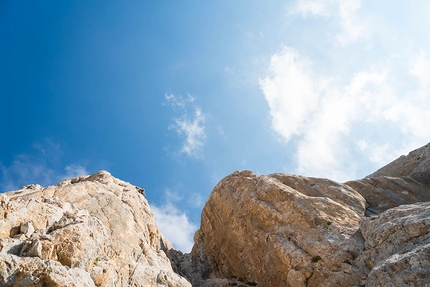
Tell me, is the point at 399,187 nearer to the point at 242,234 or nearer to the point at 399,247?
the point at 399,247

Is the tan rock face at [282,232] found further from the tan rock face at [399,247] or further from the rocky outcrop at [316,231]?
the tan rock face at [399,247]

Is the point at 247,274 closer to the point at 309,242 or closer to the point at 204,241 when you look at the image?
the point at 309,242

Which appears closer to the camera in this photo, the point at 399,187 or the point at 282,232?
the point at 282,232

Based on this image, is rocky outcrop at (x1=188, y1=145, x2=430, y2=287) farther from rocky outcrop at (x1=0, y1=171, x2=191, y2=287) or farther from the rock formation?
rocky outcrop at (x1=0, y1=171, x2=191, y2=287)

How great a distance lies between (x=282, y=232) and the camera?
1687 inches

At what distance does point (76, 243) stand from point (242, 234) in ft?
99.6

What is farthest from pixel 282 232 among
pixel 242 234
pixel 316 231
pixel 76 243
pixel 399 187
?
pixel 76 243

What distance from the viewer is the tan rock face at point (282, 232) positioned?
116ft

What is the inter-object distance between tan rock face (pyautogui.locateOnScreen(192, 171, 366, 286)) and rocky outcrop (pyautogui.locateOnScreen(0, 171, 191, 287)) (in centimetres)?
1430

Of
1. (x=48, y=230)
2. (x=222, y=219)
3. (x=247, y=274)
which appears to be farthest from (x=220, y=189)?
(x=48, y=230)

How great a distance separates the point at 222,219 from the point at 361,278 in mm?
28812

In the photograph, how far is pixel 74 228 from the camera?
1058 inches

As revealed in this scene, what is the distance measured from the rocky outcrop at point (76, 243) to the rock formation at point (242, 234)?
0.10 m

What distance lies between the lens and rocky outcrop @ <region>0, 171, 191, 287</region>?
21.6 metres
